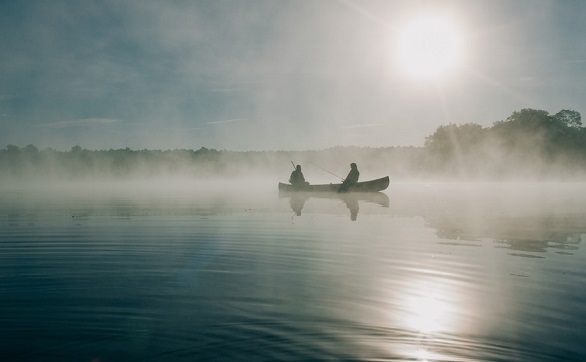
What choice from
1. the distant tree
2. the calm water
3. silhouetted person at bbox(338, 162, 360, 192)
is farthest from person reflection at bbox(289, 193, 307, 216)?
the distant tree

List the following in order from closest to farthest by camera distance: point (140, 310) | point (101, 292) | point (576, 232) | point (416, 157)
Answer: point (140, 310) → point (101, 292) → point (576, 232) → point (416, 157)

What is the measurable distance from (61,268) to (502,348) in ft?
27.1

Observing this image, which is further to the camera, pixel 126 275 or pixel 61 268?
pixel 61 268

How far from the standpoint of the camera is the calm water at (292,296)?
18.5ft

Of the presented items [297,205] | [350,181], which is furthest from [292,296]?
[350,181]

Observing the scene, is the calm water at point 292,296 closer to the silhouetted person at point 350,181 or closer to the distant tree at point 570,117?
the silhouetted person at point 350,181

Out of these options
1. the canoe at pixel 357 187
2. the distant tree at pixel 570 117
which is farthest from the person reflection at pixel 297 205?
the distant tree at pixel 570 117

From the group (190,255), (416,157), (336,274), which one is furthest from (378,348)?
(416,157)

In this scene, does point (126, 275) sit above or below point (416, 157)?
below

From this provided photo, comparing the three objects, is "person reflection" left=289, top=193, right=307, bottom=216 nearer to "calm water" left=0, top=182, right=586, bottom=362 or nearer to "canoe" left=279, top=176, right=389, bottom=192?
"canoe" left=279, top=176, right=389, bottom=192

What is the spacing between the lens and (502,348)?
567cm

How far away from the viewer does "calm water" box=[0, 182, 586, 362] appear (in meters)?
5.65

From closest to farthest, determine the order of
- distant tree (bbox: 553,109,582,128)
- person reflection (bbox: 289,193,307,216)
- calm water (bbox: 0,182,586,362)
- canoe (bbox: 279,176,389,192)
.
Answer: calm water (bbox: 0,182,586,362) < person reflection (bbox: 289,193,307,216) < canoe (bbox: 279,176,389,192) < distant tree (bbox: 553,109,582,128)

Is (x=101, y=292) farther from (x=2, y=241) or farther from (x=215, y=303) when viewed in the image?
(x=2, y=241)
